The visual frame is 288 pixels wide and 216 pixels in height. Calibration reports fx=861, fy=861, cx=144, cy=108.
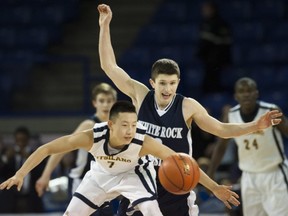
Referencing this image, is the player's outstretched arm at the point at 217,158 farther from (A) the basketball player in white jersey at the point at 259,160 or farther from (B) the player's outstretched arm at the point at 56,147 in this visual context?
(B) the player's outstretched arm at the point at 56,147

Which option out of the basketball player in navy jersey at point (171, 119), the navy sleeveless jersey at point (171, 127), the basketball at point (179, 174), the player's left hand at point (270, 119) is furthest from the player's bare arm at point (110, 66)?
the player's left hand at point (270, 119)

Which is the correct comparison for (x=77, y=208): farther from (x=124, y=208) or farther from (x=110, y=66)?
(x=110, y=66)

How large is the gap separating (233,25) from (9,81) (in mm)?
4075

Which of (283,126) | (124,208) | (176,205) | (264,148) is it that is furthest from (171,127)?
(264,148)

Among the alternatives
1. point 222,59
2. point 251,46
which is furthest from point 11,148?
point 251,46

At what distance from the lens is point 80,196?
638cm

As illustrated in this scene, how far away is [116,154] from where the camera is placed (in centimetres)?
638

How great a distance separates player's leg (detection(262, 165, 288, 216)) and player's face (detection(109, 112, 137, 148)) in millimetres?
2212

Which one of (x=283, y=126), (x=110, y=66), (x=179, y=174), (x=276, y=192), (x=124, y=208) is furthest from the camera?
(x=276, y=192)

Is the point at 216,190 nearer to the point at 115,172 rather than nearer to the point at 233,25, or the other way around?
the point at 115,172

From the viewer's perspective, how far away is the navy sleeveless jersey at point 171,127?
6613 millimetres

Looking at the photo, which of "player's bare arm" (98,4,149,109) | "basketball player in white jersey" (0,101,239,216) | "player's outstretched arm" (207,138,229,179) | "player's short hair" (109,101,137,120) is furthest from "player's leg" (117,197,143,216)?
"player's outstretched arm" (207,138,229,179)

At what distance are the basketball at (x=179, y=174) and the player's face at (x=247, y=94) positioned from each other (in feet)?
7.19

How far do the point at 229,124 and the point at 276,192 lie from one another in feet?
6.13
